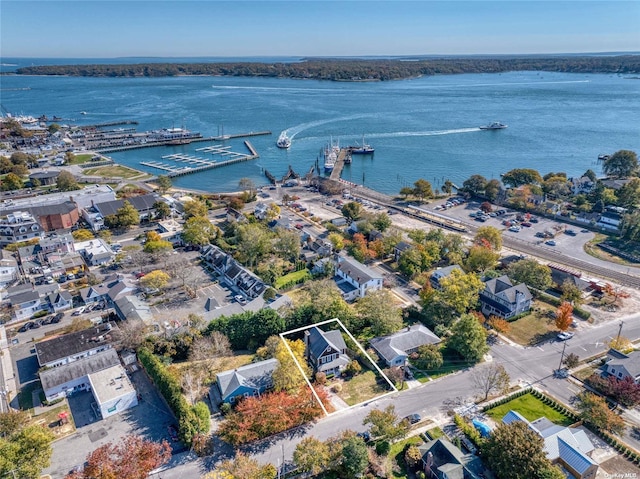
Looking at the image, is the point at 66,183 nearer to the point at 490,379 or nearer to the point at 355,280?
the point at 355,280

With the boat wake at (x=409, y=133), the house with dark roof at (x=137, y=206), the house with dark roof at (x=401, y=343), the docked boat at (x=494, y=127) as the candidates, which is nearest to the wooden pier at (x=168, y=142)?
the boat wake at (x=409, y=133)

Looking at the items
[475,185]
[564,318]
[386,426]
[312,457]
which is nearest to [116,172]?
[475,185]

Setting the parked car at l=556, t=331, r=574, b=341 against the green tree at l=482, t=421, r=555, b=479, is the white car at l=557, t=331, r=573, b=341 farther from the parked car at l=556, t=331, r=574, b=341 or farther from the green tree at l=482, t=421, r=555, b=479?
the green tree at l=482, t=421, r=555, b=479

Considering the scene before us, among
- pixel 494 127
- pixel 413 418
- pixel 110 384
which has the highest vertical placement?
pixel 494 127

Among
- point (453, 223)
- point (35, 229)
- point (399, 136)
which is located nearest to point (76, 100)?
point (399, 136)

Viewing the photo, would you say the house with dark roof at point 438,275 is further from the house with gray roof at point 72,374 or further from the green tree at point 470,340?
the house with gray roof at point 72,374

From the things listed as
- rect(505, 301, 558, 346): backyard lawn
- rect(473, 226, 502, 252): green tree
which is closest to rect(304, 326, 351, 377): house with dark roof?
rect(505, 301, 558, 346): backyard lawn
